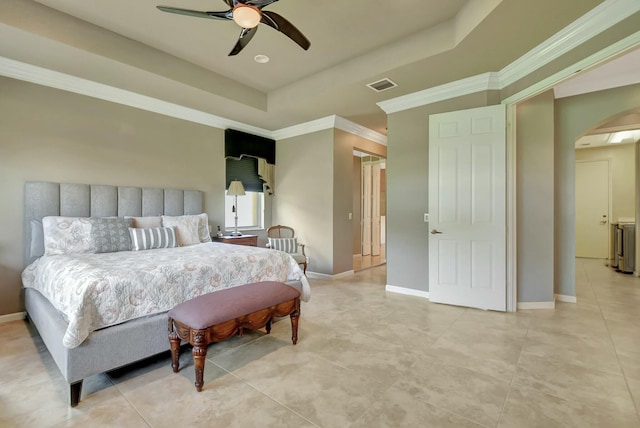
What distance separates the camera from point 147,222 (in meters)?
3.82

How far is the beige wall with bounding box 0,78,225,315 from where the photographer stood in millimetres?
3168

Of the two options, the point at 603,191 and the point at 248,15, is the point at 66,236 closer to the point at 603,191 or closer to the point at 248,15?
the point at 248,15

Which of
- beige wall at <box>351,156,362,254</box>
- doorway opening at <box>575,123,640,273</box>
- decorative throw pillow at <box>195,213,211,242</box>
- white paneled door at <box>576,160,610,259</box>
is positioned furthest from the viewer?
beige wall at <box>351,156,362,254</box>

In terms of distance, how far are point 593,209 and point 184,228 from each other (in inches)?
345

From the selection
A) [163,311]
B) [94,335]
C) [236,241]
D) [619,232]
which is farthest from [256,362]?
[619,232]

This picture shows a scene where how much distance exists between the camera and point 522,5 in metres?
2.31

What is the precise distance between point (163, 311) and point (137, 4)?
Result: 269 cm

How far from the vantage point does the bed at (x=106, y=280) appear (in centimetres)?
187

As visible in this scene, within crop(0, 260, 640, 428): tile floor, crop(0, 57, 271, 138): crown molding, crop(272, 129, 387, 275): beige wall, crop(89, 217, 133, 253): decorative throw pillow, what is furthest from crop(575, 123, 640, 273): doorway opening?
crop(89, 217, 133, 253): decorative throw pillow

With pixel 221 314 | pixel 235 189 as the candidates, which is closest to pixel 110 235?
pixel 235 189

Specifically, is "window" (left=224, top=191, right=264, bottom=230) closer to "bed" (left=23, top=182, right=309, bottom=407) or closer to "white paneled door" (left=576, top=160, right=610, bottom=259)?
"bed" (left=23, top=182, right=309, bottom=407)

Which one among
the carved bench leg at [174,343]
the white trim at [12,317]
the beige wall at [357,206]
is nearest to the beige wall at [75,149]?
the white trim at [12,317]

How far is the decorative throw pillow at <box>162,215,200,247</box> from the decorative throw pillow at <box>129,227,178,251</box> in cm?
21

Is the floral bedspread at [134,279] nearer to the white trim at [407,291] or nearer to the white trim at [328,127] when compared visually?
the white trim at [407,291]
